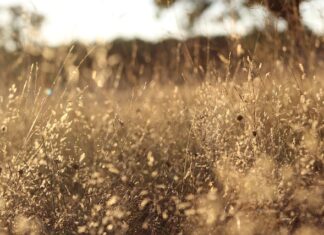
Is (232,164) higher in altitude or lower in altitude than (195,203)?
higher

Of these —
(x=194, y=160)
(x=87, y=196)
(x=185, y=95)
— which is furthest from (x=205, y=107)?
(x=185, y=95)

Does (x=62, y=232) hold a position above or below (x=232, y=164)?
below

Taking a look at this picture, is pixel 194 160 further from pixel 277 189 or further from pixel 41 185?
pixel 41 185

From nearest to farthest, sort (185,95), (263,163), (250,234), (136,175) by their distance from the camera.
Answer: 1. (250,234)
2. (263,163)
3. (136,175)
4. (185,95)

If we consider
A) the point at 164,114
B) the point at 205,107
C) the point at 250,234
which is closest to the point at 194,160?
the point at 205,107

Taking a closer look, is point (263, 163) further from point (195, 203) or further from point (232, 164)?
point (195, 203)

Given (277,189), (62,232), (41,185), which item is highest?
(277,189)

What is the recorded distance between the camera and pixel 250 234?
212cm

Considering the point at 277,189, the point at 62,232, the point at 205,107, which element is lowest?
the point at 62,232

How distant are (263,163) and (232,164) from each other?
146mm

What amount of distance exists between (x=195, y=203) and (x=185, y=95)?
1874 mm

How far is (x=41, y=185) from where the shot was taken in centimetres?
240

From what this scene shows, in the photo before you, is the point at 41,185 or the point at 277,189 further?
the point at 41,185

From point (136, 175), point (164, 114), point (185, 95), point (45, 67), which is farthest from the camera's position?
point (45, 67)
